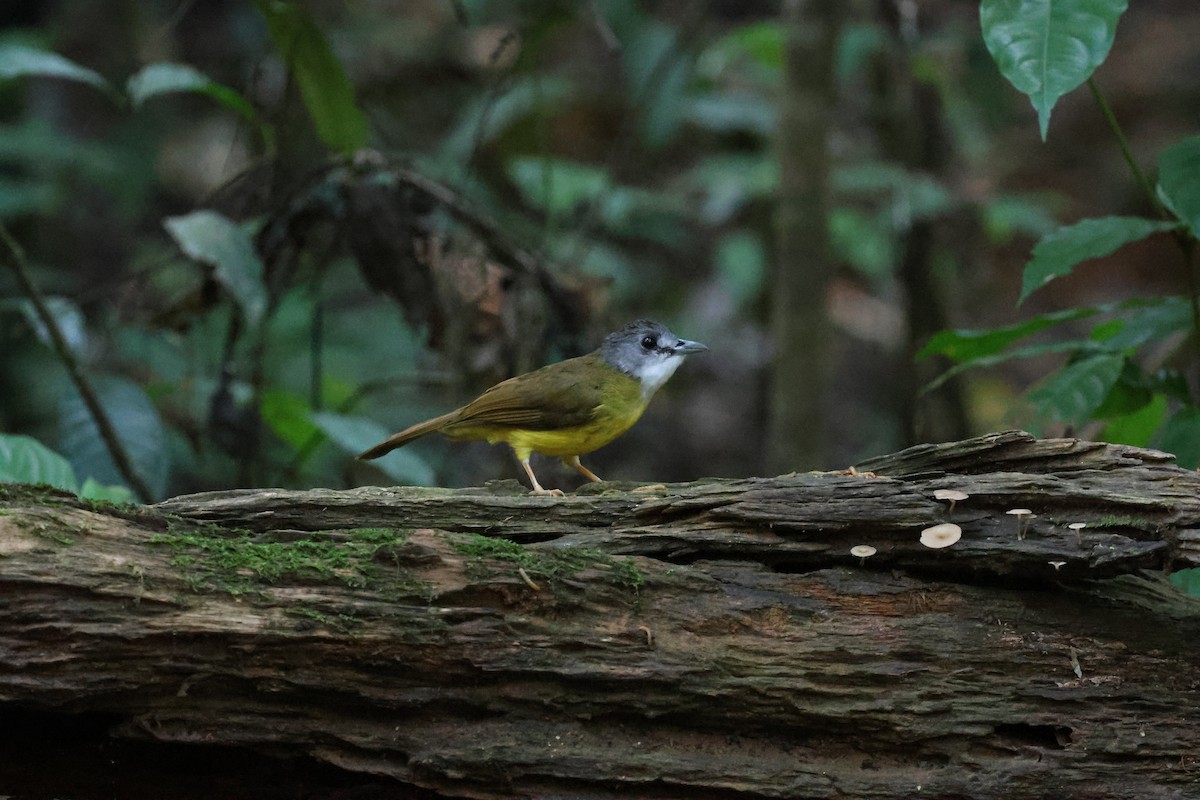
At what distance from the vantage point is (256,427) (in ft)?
16.5

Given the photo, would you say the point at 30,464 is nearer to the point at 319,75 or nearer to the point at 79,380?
the point at 79,380

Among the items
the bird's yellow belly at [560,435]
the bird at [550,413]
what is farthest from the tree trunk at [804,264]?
the bird's yellow belly at [560,435]

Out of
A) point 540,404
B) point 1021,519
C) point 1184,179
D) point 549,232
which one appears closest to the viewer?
point 1021,519

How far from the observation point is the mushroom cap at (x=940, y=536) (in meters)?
2.97

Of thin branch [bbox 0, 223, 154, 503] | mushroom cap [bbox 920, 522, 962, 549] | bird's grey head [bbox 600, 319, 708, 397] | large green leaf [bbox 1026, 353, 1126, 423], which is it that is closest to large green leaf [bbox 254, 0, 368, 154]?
thin branch [bbox 0, 223, 154, 503]

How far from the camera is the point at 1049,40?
299 cm

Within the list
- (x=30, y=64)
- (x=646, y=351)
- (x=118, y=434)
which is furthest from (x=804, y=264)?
(x=30, y=64)

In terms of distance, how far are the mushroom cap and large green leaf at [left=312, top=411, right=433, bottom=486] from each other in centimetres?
222

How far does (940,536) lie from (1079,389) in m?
0.94

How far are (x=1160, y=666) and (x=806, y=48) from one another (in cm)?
388

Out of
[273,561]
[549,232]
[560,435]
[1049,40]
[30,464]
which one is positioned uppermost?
[549,232]

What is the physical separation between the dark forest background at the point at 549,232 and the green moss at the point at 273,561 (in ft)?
4.11

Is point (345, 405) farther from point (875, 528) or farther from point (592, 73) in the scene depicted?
point (592, 73)

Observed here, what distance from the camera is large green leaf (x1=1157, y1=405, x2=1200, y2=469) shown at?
11.8 ft
